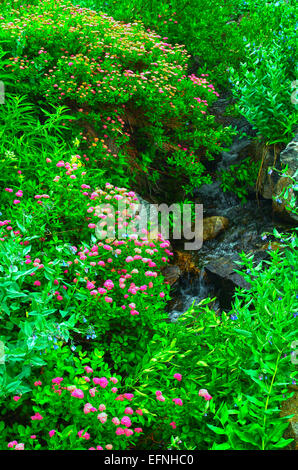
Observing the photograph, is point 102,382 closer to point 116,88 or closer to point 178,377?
point 178,377

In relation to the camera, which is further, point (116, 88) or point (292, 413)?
point (116, 88)

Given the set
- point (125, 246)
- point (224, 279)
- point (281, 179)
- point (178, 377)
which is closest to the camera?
point (178, 377)

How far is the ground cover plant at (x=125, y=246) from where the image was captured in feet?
6.28

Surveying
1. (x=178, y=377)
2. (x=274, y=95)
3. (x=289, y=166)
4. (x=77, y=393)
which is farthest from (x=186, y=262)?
(x=77, y=393)

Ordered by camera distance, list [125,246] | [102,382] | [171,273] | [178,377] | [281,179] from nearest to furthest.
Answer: [102,382] < [178,377] < [125,246] < [171,273] < [281,179]

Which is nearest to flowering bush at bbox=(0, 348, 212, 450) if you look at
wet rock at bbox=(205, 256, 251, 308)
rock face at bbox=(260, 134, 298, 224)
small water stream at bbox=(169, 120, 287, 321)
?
small water stream at bbox=(169, 120, 287, 321)

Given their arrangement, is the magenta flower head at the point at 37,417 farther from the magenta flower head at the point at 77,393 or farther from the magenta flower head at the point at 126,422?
the magenta flower head at the point at 126,422

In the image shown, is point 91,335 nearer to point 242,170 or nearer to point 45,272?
point 45,272

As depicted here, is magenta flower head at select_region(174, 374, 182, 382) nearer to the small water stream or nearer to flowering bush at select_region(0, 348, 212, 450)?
flowering bush at select_region(0, 348, 212, 450)

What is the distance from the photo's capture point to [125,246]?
2.96 meters

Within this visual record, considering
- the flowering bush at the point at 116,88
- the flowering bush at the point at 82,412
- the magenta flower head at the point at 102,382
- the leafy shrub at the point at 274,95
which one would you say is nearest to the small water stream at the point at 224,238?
the flowering bush at the point at 116,88

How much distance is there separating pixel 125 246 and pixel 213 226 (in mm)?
2336

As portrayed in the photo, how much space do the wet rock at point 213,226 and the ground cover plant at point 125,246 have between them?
56 centimetres
